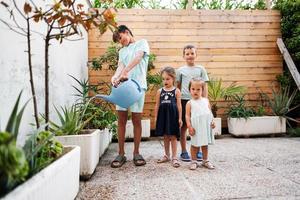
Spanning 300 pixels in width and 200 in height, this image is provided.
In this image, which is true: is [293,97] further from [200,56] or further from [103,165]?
[103,165]

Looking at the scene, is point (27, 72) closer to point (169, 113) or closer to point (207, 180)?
point (169, 113)

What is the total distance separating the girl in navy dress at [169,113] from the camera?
2.75 meters

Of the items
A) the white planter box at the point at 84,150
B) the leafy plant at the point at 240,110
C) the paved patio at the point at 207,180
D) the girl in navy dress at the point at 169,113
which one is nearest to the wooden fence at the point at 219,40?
the leafy plant at the point at 240,110

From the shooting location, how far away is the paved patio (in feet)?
5.97

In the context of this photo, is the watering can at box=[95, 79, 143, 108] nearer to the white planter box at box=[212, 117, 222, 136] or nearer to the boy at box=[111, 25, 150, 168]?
the boy at box=[111, 25, 150, 168]

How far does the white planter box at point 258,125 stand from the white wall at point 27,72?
263cm

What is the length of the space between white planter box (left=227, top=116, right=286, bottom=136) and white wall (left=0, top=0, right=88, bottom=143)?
263 cm

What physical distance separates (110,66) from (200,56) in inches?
64.3

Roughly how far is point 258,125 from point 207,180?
2.83 m

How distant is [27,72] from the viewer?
6.32 ft

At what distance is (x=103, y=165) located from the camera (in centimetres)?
272

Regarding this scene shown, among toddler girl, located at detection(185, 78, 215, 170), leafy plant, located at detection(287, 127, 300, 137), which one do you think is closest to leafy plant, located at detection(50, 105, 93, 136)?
toddler girl, located at detection(185, 78, 215, 170)

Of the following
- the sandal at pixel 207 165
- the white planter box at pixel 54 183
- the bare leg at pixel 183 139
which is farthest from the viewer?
the bare leg at pixel 183 139

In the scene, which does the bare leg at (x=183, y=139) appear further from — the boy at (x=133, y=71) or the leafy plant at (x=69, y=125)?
the leafy plant at (x=69, y=125)
